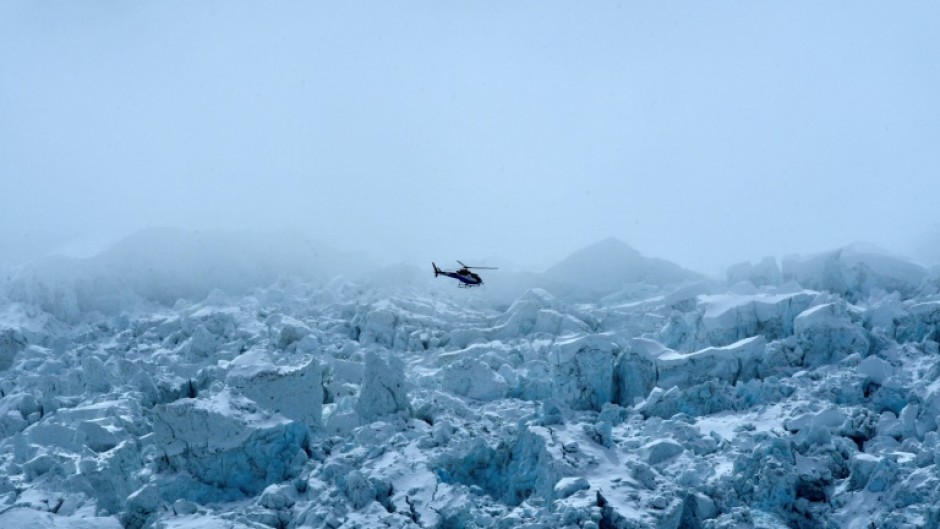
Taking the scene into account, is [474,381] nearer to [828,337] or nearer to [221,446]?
[221,446]

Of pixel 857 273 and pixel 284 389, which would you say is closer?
pixel 284 389

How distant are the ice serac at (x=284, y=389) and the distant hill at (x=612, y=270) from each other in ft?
58.7

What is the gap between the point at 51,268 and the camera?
36.8 metres

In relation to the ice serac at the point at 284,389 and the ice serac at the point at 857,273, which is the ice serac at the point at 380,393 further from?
the ice serac at the point at 857,273

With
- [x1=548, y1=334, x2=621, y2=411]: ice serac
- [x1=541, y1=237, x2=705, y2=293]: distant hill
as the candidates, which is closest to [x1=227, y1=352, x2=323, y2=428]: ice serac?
[x1=548, y1=334, x2=621, y2=411]: ice serac

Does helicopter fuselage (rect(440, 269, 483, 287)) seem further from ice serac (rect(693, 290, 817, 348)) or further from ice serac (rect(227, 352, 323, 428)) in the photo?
ice serac (rect(693, 290, 817, 348))

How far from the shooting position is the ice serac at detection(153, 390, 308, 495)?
17.0 meters

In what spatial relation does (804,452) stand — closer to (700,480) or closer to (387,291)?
(700,480)

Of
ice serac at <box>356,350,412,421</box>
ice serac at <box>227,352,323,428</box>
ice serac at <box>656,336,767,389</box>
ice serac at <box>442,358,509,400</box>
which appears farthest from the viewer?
ice serac at <box>442,358,509,400</box>

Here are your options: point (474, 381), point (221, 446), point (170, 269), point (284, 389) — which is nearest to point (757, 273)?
point (474, 381)

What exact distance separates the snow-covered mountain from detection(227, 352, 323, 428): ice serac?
0.06 meters

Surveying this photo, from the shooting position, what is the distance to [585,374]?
21172mm

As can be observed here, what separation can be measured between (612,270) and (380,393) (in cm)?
2012

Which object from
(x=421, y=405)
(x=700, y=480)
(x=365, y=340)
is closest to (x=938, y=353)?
(x=700, y=480)
